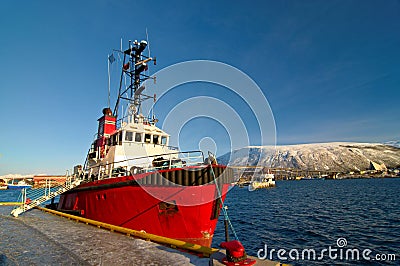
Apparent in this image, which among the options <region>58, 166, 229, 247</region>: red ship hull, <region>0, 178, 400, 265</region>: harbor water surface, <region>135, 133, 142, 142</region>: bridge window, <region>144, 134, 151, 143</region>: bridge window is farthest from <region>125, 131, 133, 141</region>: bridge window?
<region>0, 178, 400, 265</region>: harbor water surface

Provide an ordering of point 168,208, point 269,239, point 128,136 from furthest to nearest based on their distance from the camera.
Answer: point 128,136 → point 269,239 → point 168,208

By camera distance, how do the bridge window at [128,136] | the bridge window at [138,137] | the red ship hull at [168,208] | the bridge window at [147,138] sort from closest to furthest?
the red ship hull at [168,208]
the bridge window at [128,136]
the bridge window at [138,137]
the bridge window at [147,138]

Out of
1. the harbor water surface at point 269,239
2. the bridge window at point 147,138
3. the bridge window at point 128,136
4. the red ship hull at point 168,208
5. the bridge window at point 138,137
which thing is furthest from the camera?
the bridge window at point 147,138

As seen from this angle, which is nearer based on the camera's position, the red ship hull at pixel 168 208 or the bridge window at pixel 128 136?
the red ship hull at pixel 168 208


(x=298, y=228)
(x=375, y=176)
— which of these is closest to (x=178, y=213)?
(x=298, y=228)

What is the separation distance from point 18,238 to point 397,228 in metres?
22.5

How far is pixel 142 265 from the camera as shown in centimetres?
543

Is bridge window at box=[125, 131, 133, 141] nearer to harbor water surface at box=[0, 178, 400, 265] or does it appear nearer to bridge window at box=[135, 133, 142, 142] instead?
bridge window at box=[135, 133, 142, 142]

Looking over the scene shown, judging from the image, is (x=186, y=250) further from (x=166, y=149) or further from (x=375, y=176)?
(x=375, y=176)

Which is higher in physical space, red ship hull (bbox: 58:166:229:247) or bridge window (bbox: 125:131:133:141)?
bridge window (bbox: 125:131:133:141)

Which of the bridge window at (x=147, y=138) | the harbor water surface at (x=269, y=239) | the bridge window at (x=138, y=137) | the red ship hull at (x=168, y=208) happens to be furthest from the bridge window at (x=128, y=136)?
the harbor water surface at (x=269, y=239)

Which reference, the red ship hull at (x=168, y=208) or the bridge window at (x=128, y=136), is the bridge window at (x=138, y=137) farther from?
the red ship hull at (x=168, y=208)

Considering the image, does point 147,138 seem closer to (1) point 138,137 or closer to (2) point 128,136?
(1) point 138,137

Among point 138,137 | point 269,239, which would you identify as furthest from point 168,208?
point 269,239
